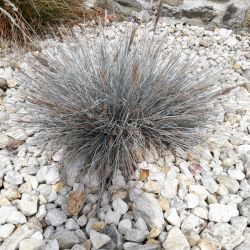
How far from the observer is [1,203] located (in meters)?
1.35

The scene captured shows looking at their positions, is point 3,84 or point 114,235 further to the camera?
point 3,84

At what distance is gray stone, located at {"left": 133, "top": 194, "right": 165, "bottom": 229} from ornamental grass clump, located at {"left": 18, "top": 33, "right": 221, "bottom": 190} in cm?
12

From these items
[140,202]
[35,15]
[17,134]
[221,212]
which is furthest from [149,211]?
[35,15]

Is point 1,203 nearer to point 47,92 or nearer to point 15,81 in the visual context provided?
point 47,92

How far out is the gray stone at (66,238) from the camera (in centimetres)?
120

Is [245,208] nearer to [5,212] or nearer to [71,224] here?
[71,224]

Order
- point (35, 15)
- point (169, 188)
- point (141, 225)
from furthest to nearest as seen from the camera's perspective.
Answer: point (35, 15) < point (169, 188) < point (141, 225)

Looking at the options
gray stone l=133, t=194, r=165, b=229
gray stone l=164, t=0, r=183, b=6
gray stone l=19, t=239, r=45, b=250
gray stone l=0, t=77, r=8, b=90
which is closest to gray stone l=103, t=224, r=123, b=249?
gray stone l=133, t=194, r=165, b=229

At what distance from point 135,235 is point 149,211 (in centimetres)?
11

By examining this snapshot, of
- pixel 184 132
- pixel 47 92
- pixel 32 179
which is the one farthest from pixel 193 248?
pixel 47 92

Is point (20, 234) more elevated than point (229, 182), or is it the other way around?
point (20, 234)

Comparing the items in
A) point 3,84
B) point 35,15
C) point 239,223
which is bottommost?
point 239,223

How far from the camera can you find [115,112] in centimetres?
148

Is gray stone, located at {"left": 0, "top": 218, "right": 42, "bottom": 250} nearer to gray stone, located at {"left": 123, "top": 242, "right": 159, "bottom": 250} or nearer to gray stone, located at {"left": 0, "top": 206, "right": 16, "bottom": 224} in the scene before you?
gray stone, located at {"left": 0, "top": 206, "right": 16, "bottom": 224}
